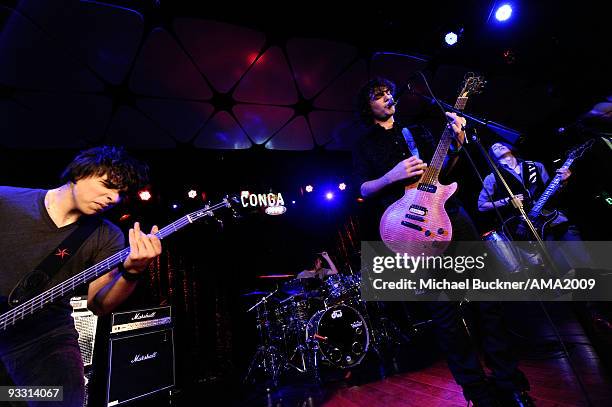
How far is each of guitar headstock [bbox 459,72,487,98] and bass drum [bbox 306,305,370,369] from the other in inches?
150

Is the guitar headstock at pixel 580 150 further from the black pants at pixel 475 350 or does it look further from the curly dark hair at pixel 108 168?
the curly dark hair at pixel 108 168

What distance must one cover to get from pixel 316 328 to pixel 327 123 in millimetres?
4501

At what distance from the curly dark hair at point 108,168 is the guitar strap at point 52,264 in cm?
31

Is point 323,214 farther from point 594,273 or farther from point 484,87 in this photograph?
point 484,87

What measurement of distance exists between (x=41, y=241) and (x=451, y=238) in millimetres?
2646

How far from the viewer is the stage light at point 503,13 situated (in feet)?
14.0

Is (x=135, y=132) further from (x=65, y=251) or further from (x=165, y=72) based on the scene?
(x=65, y=251)

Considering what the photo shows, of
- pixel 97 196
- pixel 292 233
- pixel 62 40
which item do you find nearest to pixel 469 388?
pixel 97 196

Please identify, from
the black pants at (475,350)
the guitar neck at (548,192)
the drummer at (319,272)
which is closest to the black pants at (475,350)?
the black pants at (475,350)

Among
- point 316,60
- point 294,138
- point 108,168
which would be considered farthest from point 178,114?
point 108,168

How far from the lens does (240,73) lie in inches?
196

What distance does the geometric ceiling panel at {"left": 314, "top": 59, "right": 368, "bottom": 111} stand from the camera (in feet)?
17.4

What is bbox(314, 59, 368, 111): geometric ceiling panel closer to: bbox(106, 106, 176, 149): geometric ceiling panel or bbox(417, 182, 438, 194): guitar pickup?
bbox(106, 106, 176, 149): geometric ceiling panel

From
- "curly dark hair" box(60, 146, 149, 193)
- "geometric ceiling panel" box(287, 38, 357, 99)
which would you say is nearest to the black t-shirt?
"curly dark hair" box(60, 146, 149, 193)
